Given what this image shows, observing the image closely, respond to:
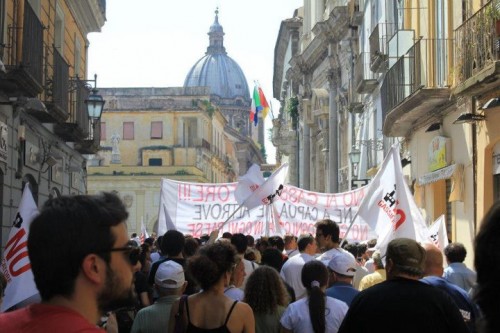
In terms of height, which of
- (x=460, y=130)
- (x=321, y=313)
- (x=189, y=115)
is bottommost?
(x=321, y=313)

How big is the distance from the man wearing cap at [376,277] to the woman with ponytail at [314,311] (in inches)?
71.5

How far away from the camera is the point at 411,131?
72.4ft

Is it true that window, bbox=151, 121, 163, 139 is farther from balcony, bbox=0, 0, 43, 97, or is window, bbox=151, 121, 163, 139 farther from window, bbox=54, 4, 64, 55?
balcony, bbox=0, 0, 43, 97

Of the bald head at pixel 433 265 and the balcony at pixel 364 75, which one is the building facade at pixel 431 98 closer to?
the balcony at pixel 364 75

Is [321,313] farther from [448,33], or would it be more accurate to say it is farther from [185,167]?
[185,167]

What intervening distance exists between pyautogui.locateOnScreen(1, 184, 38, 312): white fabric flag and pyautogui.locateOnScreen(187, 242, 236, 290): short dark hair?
3.48ft

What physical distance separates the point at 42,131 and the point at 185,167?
5892 centimetres

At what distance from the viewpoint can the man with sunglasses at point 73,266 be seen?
2926 millimetres

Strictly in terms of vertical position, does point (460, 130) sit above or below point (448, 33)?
below

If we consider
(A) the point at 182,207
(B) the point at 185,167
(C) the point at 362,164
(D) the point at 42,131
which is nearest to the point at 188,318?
(A) the point at 182,207

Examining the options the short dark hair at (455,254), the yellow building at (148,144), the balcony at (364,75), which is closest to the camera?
the short dark hair at (455,254)

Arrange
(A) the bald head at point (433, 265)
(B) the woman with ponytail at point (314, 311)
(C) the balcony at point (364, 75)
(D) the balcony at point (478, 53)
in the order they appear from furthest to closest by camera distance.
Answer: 1. (C) the balcony at point (364, 75)
2. (D) the balcony at point (478, 53)
3. (A) the bald head at point (433, 265)
4. (B) the woman with ponytail at point (314, 311)

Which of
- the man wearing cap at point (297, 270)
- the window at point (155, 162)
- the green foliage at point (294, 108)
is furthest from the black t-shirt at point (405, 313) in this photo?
the window at point (155, 162)

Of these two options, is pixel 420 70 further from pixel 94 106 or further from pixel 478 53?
pixel 94 106
